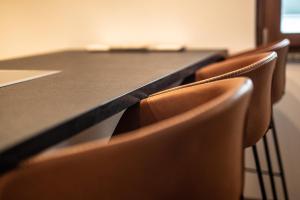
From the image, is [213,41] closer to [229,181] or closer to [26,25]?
[26,25]

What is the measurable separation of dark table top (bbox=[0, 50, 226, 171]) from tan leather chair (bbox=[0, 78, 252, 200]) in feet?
0.15

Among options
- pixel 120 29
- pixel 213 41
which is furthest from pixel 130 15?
pixel 213 41

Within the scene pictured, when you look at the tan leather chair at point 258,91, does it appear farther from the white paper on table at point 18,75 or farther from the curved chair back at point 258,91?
the white paper on table at point 18,75

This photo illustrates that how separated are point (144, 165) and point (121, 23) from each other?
5.85 ft

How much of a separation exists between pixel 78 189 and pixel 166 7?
1.69m

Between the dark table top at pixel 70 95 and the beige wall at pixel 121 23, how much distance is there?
41 centimetres

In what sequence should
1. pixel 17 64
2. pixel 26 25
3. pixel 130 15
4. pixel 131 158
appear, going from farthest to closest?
pixel 26 25, pixel 130 15, pixel 17 64, pixel 131 158

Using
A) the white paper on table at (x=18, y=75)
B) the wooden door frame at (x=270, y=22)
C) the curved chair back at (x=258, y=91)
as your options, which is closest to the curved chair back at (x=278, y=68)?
the curved chair back at (x=258, y=91)

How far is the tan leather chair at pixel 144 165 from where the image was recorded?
0.62 meters

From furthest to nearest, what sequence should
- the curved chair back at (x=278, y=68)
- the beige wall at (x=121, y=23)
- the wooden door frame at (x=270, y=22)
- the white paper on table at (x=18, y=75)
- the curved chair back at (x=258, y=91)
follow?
the beige wall at (x=121, y=23) < the wooden door frame at (x=270, y=22) < the curved chair back at (x=278, y=68) < the white paper on table at (x=18, y=75) < the curved chair back at (x=258, y=91)

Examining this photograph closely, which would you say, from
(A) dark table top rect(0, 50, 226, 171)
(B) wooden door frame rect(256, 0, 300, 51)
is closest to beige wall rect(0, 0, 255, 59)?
(B) wooden door frame rect(256, 0, 300, 51)

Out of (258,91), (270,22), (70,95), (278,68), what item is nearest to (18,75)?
(70,95)

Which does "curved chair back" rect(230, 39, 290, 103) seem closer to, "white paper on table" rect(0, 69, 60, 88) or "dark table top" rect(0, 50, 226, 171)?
"dark table top" rect(0, 50, 226, 171)

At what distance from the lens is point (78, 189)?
65cm
